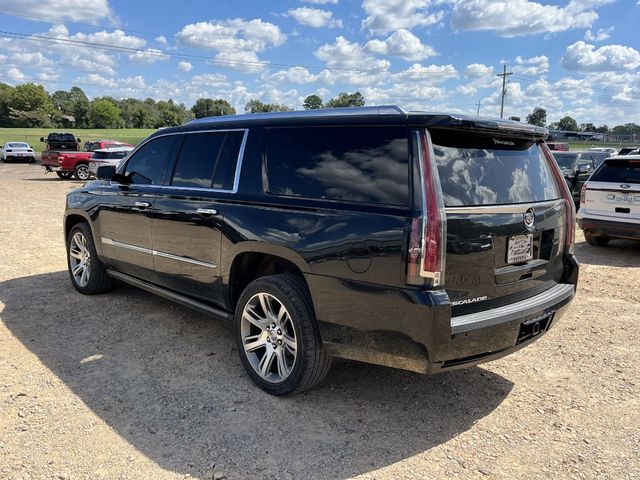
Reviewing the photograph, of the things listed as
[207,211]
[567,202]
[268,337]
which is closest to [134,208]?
[207,211]

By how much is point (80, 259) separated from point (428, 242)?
4.65 m

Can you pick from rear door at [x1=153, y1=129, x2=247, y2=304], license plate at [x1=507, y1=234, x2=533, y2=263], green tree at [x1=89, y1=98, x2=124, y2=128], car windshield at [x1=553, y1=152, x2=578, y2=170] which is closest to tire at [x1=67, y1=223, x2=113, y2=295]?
rear door at [x1=153, y1=129, x2=247, y2=304]

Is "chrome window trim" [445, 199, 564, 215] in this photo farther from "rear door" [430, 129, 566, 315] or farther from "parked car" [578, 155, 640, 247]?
"parked car" [578, 155, 640, 247]

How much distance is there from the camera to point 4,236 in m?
9.62

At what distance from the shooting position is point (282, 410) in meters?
3.49

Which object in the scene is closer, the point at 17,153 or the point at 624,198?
the point at 624,198

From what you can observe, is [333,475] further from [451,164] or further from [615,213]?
[615,213]

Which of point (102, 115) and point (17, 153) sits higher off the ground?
point (102, 115)

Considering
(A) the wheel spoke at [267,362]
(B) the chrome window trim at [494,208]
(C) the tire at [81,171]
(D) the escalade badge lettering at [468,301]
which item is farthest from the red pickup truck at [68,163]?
(D) the escalade badge lettering at [468,301]

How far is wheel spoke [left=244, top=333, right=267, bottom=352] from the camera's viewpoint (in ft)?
12.4

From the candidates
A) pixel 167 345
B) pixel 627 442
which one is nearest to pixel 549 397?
pixel 627 442

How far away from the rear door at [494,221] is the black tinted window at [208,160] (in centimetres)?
170

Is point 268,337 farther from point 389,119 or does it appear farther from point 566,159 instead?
point 566,159

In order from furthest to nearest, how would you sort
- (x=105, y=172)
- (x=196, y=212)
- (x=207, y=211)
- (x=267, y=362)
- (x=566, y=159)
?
1. (x=566, y=159)
2. (x=105, y=172)
3. (x=196, y=212)
4. (x=207, y=211)
5. (x=267, y=362)
